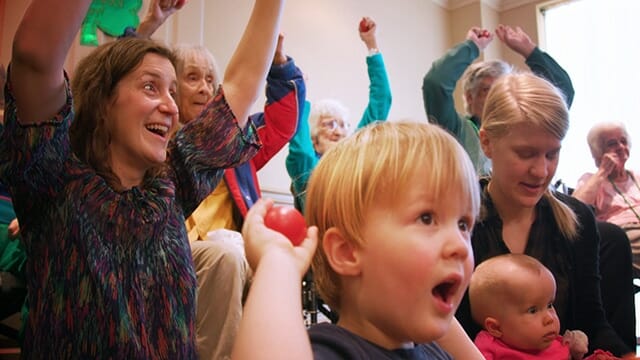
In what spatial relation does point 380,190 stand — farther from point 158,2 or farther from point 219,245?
point 158,2

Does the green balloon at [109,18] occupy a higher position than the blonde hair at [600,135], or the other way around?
the green balloon at [109,18]

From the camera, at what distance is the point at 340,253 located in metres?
0.73

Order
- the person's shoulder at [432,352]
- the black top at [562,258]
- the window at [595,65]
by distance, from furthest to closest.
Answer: the window at [595,65], the black top at [562,258], the person's shoulder at [432,352]

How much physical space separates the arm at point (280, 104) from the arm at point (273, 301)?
1.14m

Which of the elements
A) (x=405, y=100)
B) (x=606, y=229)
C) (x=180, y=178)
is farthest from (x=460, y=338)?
(x=405, y=100)

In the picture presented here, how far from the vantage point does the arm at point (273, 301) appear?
547 millimetres

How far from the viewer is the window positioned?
15.2 feet

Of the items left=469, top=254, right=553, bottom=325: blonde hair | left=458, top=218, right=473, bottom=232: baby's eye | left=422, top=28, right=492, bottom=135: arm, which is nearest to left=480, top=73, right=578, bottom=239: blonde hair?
left=469, top=254, right=553, bottom=325: blonde hair

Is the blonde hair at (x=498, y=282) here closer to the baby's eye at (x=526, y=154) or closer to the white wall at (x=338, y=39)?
the baby's eye at (x=526, y=154)

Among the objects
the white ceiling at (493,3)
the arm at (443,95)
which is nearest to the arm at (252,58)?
the arm at (443,95)

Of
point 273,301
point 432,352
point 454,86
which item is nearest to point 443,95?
point 454,86

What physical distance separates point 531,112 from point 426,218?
2.62ft

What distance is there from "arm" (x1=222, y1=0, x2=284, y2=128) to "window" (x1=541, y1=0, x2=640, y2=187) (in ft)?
13.5

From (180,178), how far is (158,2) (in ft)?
2.16
